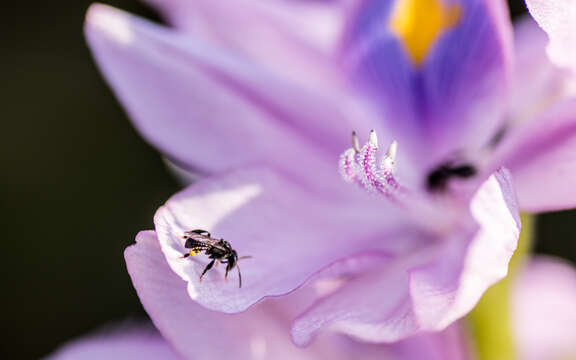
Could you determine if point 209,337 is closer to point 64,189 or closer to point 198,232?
point 198,232

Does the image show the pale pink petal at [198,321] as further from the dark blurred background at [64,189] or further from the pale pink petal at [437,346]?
the dark blurred background at [64,189]

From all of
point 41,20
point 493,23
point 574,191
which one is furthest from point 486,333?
point 41,20

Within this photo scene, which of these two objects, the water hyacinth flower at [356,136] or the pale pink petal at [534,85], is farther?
the pale pink petal at [534,85]

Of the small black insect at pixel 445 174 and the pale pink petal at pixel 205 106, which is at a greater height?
the pale pink petal at pixel 205 106

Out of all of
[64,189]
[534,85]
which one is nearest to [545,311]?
[534,85]

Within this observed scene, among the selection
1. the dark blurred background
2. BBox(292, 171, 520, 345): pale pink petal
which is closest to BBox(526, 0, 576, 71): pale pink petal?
BBox(292, 171, 520, 345): pale pink petal

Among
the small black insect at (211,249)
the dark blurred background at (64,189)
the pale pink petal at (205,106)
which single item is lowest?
the small black insect at (211,249)

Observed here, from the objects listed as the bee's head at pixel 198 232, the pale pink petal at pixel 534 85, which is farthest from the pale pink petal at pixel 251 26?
the bee's head at pixel 198 232
